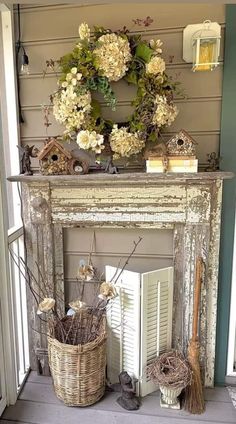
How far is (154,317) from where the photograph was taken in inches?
81.3

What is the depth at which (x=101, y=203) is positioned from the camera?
206 cm

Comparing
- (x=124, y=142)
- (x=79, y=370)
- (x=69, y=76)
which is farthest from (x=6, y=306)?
(x=69, y=76)

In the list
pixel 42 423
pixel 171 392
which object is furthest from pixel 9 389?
pixel 171 392

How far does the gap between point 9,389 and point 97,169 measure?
141 cm

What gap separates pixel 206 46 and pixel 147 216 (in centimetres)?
98

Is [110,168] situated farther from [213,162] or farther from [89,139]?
[213,162]

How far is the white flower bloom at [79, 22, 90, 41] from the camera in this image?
1.83 meters

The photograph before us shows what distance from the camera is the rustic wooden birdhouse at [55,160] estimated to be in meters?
1.96

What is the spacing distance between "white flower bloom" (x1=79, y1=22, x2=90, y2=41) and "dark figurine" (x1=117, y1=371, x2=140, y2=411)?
1961 mm

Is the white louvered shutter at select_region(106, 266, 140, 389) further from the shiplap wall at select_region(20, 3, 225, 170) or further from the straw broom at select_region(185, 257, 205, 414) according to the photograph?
the shiplap wall at select_region(20, 3, 225, 170)

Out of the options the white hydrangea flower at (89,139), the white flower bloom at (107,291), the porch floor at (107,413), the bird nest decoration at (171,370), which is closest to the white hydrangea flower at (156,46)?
the white hydrangea flower at (89,139)

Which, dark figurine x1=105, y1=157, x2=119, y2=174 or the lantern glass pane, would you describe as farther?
dark figurine x1=105, y1=157, x2=119, y2=174

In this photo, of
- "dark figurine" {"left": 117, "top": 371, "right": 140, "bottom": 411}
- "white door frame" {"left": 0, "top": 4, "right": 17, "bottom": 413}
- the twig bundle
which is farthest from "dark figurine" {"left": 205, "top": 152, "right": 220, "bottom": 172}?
"dark figurine" {"left": 117, "top": 371, "right": 140, "bottom": 411}

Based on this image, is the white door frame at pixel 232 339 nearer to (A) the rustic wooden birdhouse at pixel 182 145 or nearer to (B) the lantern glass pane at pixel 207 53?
(A) the rustic wooden birdhouse at pixel 182 145
